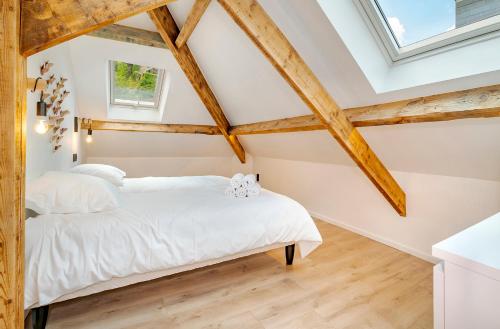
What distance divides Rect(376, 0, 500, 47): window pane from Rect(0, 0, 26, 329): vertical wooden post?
2.23 metres

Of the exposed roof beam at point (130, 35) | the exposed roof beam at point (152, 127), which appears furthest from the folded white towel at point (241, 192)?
the exposed roof beam at point (152, 127)

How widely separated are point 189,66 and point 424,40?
2.83 meters

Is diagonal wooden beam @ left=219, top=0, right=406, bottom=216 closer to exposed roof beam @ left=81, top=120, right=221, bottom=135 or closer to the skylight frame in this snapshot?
the skylight frame

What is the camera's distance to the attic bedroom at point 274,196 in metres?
1.12

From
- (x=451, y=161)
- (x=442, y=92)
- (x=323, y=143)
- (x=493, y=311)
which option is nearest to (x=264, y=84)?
(x=323, y=143)

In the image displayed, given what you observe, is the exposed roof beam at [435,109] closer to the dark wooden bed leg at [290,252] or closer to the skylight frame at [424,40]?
the skylight frame at [424,40]

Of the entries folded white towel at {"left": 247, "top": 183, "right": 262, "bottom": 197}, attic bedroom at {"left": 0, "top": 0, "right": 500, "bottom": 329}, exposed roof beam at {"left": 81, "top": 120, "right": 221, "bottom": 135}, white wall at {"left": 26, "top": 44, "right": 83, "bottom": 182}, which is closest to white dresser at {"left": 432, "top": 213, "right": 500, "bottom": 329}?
attic bedroom at {"left": 0, "top": 0, "right": 500, "bottom": 329}

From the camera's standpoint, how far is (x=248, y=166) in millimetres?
5660

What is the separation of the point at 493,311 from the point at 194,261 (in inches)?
61.8

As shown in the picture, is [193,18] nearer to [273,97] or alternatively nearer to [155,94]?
[273,97]

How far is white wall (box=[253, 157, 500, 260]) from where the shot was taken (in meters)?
2.22

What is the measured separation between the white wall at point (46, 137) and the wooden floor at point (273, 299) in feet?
3.48

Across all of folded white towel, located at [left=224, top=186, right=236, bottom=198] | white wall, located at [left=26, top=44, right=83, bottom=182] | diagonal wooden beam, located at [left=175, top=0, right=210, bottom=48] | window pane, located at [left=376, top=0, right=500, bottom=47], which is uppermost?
diagonal wooden beam, located at [left=175, top=0, right=210, bottom=48]

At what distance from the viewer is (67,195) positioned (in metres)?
1.65
